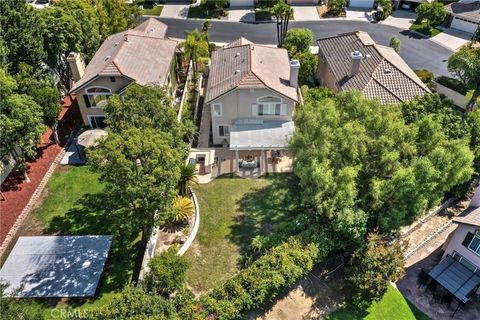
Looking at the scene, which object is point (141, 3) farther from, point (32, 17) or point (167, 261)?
point (167, 261)

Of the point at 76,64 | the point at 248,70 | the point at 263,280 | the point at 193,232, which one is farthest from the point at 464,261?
the point at 76,64

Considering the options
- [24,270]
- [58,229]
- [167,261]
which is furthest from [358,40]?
[24,270]

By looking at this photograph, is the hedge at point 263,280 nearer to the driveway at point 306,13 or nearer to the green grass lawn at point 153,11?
the driveway at point 306,13

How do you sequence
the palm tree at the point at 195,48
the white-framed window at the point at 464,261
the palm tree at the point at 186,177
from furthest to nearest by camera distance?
the palm tree at the point at 195,48, the palm tree at the point at 186,177, the white-framed window at the point at 464,261

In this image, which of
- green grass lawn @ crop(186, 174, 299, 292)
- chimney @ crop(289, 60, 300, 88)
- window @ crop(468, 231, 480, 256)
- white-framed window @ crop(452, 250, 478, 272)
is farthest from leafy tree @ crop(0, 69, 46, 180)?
window @ crop(468, 231, 480, 256)

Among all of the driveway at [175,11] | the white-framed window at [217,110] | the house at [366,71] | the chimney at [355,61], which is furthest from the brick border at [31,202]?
the driveway at [175,11]

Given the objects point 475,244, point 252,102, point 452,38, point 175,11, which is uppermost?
point 175,11

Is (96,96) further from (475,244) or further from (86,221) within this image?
(475,244)
